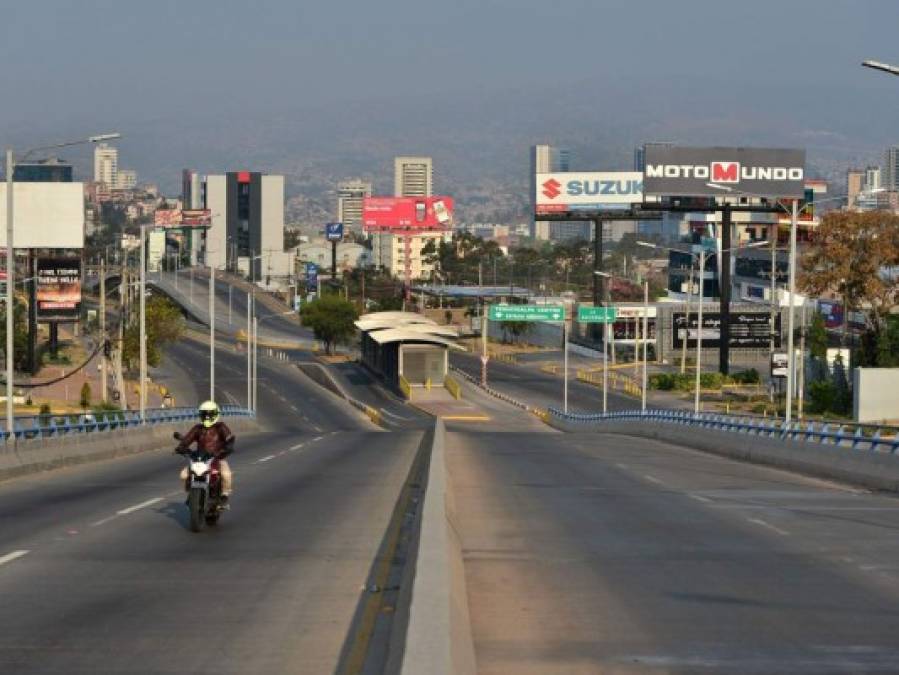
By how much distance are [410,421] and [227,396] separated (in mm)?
20258

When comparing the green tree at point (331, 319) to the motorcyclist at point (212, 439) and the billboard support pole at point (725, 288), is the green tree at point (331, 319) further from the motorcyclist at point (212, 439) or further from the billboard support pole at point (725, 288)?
the motorcyclist at point (212, 439)

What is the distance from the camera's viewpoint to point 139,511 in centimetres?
2388

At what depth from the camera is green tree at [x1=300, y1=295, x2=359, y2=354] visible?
167m

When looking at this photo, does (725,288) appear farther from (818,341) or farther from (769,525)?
(769,525)

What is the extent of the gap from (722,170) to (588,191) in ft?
62.9

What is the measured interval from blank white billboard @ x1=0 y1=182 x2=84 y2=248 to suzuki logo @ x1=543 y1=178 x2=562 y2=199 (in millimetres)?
46298

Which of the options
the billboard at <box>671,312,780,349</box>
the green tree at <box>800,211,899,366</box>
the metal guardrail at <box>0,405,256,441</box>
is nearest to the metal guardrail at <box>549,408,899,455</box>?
the metal guardrail at <box>0,405,256,441</box>

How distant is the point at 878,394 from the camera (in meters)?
62.8

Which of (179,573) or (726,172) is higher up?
(726,172)

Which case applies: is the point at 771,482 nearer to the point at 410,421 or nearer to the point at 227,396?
the point at 410,421

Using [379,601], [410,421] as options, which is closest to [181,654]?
[379,601]

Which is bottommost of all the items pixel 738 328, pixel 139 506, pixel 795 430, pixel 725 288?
pixel 795 430

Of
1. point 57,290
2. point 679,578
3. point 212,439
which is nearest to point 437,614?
point 679,578

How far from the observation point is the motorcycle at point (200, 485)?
20.4m
